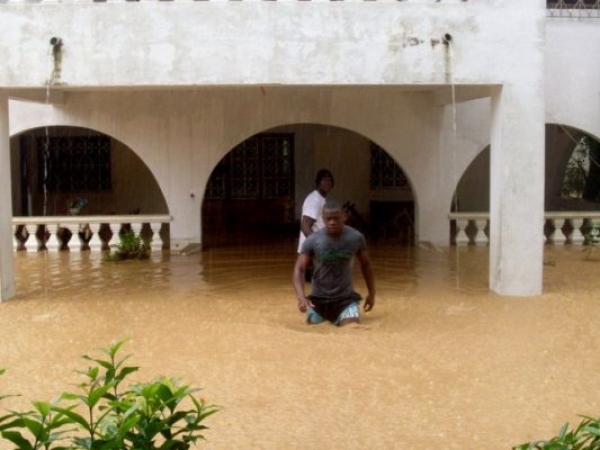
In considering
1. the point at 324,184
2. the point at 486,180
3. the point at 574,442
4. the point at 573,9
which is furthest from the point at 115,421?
the point at 486,180

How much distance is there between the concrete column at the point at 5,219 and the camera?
872cm

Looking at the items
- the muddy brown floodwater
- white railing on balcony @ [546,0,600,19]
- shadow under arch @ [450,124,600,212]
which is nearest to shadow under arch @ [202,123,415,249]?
shadow under arch @ [450,124,600,212]

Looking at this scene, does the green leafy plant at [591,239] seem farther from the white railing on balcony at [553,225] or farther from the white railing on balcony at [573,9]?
the white railing on balcony at [573,9]

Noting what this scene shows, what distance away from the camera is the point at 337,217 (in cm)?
710

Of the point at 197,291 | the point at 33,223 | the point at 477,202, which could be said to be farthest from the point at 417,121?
the point at 33,223

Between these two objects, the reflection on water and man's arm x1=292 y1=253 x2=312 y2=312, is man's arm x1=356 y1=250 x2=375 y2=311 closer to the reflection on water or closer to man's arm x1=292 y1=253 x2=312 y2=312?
man's arm x1=292 y1=253 x2=312 y2=312

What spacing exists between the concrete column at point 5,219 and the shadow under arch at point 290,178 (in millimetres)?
6958

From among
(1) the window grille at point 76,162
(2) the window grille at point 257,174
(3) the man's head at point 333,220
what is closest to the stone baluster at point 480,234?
(2) the window grille at point 257,174

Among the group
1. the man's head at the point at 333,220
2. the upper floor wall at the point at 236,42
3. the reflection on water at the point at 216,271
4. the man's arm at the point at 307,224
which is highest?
the upper floor wall at the point at 236,42

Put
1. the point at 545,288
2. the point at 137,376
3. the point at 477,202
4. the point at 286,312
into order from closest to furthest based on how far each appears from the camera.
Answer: the point at 137,376 → the point at 286,312 → the point at 545,288 → the point at 477,202

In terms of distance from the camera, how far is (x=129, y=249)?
39.2 ft

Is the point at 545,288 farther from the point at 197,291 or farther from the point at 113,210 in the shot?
the point at 113,210

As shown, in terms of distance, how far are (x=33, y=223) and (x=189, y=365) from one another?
7579 millimetres

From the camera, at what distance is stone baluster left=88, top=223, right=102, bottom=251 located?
12.8m
